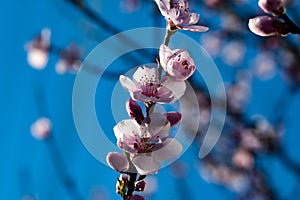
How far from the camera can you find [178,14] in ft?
3.02

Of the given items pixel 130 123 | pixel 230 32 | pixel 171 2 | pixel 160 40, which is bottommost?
pixel 230 32

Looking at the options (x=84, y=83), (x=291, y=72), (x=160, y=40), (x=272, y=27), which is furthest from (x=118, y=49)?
(x=291, y=72)

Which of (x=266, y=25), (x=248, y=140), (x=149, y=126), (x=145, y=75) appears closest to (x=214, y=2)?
(x=248, y=140)

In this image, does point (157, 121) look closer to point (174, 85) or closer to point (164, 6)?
point (174, 85)

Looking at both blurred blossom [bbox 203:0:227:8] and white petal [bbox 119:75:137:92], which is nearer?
white petal [bbox 119:75:137:92]

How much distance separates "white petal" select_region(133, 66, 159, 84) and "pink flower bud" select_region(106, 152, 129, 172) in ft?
0.53

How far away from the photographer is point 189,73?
88cm

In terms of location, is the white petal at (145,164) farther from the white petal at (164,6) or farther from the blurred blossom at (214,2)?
the blurred blossom at (214,2)

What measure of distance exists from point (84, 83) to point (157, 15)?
796mm

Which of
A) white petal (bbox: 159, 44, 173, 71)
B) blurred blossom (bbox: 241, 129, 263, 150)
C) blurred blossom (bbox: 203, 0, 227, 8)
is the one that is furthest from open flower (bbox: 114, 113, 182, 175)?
blurred blossom (bbox: 241, 129, 263, 150)

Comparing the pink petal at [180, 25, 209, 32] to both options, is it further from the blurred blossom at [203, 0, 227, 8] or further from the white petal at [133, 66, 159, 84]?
the blurred blossom at [203, 0, 227, 8]

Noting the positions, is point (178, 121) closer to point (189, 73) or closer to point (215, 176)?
point (189, 73)

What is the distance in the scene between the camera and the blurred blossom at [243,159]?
10.9 ft

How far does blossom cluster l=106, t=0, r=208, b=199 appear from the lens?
84 centimetres
